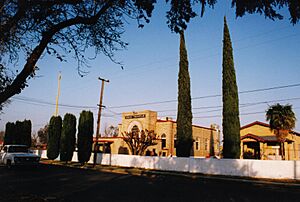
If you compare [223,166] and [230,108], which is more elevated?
[230,108]

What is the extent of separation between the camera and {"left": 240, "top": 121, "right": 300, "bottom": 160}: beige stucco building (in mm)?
33781

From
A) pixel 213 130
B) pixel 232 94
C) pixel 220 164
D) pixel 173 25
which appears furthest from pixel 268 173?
pixel 213 130

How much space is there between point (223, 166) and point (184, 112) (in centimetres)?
770

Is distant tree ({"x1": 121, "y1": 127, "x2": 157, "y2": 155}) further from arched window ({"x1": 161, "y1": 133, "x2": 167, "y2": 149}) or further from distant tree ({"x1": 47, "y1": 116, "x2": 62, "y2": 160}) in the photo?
distant tree ({"x1": 47, "y1": 116, "x2": 62, "y2": 160})

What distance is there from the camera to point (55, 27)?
8055 mm

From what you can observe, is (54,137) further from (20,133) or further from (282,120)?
(282,120)

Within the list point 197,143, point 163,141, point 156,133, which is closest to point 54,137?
point 156,133

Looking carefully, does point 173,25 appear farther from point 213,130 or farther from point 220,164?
point 213,130

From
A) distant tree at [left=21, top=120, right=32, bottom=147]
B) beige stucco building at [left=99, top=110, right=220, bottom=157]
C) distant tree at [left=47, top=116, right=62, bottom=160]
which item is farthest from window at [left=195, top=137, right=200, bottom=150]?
distant tree at [left=21, top=120, right=32, bottom=147]

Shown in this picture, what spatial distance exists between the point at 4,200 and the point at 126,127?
36.9 m

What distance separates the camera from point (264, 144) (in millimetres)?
34812

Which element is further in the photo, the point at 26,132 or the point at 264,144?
the point at 26,132

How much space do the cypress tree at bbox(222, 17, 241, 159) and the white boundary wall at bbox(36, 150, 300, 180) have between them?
6.77 ft

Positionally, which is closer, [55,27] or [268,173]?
[55,27]
